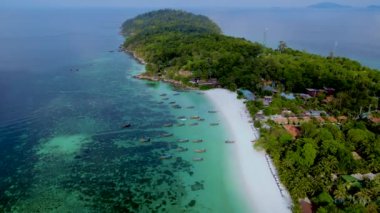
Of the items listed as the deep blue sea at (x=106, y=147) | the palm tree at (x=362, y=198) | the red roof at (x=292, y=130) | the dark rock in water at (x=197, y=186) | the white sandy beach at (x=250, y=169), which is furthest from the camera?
the red roof at (x=292, y=130)

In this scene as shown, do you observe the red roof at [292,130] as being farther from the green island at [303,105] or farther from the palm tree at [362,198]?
the palm tree at [362,198]

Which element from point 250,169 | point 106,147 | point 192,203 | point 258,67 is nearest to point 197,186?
point 192,203


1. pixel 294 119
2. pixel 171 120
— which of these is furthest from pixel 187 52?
pixel 294 119

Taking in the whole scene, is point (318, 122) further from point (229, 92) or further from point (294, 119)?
point (229, 92)

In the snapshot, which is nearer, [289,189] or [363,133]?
[289,189]

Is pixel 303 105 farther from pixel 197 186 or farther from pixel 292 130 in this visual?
pixel 197 186

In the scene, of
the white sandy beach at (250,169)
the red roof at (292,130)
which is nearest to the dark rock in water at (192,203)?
the white sandy beach at (250,169)

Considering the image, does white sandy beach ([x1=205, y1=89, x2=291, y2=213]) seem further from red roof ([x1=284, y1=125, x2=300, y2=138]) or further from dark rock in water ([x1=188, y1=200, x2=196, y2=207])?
dark rock in water ([x1=188, y1=200, x2=196, y2=207])
